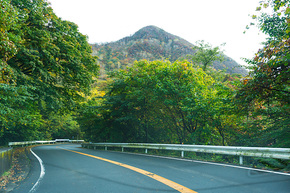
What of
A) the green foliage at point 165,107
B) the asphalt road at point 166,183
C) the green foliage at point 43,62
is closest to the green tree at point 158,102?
the green foliage at point 165,107

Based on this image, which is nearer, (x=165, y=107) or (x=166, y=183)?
(x=166, y=183)

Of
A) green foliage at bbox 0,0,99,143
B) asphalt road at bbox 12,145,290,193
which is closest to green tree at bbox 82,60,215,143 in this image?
green foliage at bbox 0,0,99,143

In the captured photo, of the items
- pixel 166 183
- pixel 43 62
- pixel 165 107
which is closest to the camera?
pixel 166 183

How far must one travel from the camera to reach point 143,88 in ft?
61.1

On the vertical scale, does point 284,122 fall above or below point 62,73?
below

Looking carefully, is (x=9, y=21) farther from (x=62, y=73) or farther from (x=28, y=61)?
(x=62, y=73)

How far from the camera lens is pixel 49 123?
4738 centimetres

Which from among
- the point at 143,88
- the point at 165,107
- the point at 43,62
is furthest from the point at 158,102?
the point at 43,62

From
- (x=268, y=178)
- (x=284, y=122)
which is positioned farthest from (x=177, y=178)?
(x=284, y=122)

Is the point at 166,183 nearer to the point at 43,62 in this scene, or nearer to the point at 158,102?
the point at 43,62

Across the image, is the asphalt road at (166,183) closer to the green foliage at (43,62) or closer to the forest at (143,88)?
the forest at (143,88)

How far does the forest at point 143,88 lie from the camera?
Answer: 790 centimetres

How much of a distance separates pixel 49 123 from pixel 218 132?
40.5 m

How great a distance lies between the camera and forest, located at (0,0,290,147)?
7898mm
